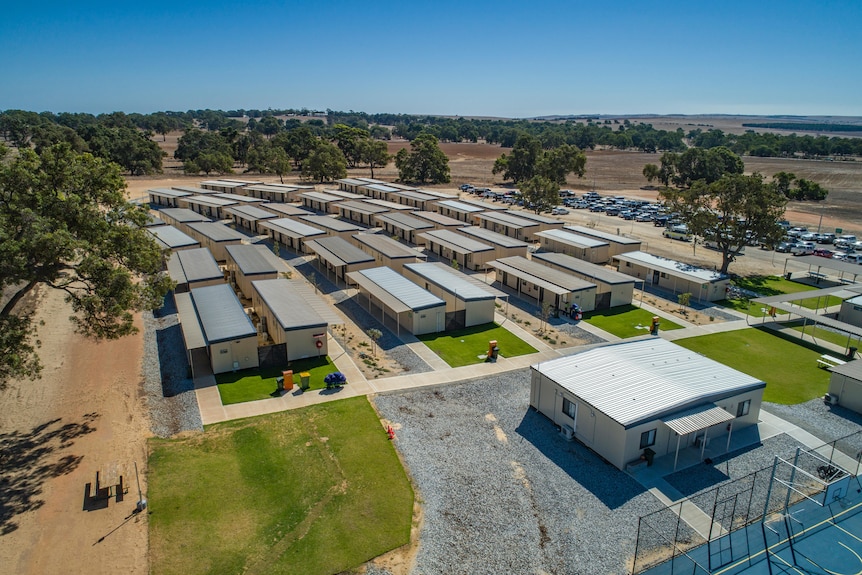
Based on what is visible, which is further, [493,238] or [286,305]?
[493,238]

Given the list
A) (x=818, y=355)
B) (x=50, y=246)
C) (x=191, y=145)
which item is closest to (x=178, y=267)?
(x=50, y=246)

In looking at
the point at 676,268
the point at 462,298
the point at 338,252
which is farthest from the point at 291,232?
the point at 676,268

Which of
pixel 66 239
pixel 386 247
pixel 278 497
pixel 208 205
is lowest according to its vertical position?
pixel 278 497

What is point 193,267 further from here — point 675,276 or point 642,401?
point 675,276

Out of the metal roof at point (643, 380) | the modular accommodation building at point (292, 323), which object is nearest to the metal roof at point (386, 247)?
the modular accommodation building at point (292, 323)

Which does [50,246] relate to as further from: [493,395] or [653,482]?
[653,482]

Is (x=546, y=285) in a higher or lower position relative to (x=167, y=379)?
higher
